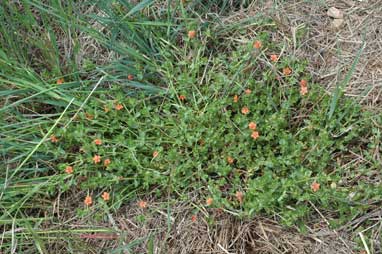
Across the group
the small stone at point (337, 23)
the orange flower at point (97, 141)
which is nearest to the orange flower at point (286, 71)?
the small stone at point (337, 23)

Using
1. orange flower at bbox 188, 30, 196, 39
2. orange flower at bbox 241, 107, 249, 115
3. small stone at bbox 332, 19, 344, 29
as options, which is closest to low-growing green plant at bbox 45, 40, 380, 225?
orange flower at bbox 241, 107, 249, 115

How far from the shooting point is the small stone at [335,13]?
2.71 metres

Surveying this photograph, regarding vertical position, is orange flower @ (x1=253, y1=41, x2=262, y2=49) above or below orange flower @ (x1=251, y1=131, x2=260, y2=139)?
above

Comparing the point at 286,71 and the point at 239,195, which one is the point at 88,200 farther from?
the point at 286,71

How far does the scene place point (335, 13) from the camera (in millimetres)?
2709

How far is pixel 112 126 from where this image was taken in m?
2.57

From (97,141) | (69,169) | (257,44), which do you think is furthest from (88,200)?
(257,44)

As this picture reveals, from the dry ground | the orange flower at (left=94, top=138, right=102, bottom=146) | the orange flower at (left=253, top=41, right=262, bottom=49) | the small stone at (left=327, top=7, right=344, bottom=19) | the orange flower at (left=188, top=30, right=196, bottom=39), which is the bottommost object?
the dry ground

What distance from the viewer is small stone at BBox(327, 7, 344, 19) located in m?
2.71

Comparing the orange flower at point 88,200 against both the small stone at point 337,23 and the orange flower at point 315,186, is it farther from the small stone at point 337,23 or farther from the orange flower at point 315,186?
the small stone at point 337,23

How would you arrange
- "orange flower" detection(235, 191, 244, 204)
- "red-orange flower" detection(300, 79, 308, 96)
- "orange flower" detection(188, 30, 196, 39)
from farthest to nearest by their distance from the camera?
"orange flower" detection(188, 30, 196, 39) → "red-orange flower" detection(300, 79, 308, 96) → "orange flower" detection(235, 191, 244, 204)

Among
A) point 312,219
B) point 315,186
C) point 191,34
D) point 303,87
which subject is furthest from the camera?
point 191,34

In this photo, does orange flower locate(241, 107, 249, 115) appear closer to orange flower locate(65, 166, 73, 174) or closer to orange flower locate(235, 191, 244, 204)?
orange flower locate(235, 191, 244, 204)

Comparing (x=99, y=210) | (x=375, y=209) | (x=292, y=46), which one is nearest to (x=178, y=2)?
(x=292, y=46)
